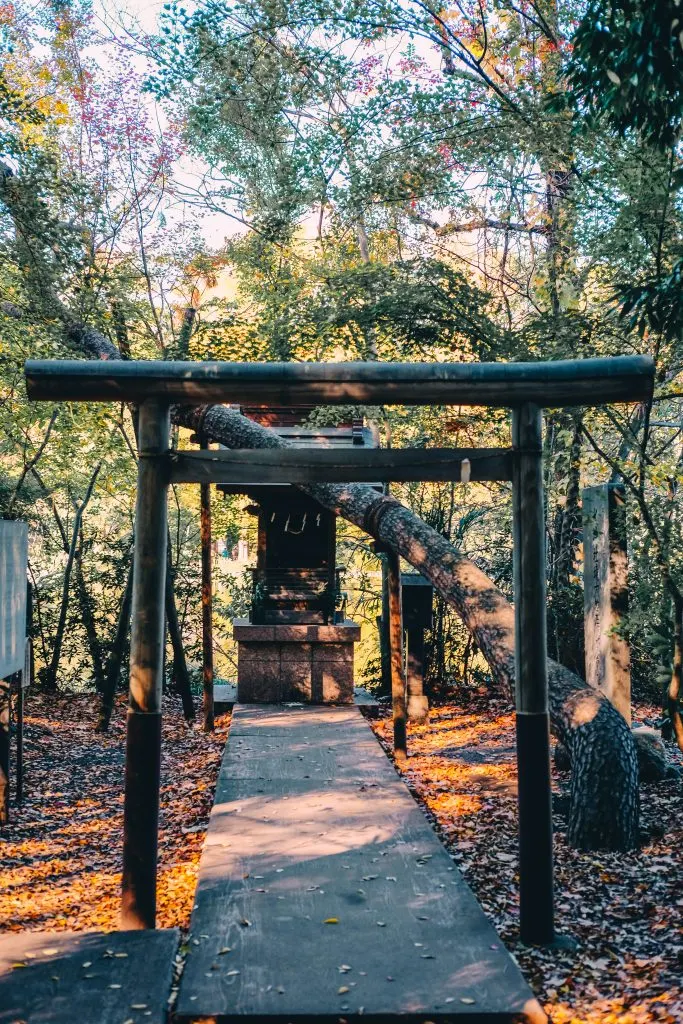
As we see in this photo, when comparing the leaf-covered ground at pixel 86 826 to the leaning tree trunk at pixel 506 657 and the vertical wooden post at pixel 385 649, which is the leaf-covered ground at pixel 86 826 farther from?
the vertical wooden post at pixel 385 649

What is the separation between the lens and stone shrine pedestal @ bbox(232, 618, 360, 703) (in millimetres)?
11516

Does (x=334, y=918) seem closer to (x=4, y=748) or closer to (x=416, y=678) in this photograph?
(x=4, y=748)

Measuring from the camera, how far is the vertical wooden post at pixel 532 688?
4387 millimetres

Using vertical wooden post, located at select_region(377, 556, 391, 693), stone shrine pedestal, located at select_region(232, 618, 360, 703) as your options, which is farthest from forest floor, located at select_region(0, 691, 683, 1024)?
vertical wooden post, located at select_region(377, 556, 391, 693)

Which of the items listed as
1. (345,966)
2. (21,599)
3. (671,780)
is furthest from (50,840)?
(671,780)

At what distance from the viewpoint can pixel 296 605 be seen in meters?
11.7

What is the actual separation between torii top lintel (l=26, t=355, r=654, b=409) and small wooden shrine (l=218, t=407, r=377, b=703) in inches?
265

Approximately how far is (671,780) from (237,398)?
5.42 metres

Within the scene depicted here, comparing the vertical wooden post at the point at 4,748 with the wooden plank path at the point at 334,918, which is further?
the vertical wooden post at the point at 4,748

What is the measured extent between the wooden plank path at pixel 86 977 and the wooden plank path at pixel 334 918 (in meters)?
0.13

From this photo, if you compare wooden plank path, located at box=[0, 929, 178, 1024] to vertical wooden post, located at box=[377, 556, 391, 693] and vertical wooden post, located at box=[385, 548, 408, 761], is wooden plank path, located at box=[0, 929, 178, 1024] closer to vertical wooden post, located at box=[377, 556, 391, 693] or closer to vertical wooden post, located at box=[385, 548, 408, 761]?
vertical wooden post, located at box=[385, 548, 408, 761]

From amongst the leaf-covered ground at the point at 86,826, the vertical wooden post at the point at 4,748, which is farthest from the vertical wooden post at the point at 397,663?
the vertical wooden post at the point at 4,748

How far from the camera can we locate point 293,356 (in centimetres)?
1102

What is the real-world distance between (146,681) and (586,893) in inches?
111
